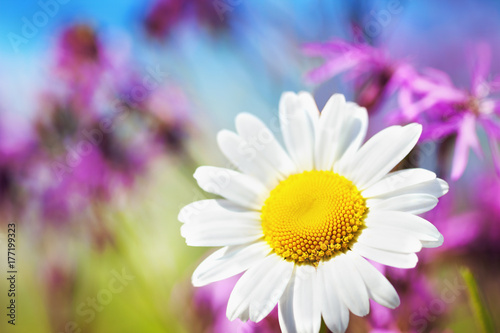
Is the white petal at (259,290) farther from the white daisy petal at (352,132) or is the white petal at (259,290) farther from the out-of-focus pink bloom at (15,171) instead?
the out-of-focus pink bloom at (15,171)

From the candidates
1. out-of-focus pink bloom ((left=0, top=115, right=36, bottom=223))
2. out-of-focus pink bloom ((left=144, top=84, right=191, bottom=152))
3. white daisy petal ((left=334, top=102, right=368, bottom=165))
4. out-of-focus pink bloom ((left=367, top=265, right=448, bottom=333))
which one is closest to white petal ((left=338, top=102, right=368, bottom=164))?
white daisy petal ((left=334, top=102, right=368, bottom=165))

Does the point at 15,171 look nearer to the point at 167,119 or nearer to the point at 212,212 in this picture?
the point at 167,119

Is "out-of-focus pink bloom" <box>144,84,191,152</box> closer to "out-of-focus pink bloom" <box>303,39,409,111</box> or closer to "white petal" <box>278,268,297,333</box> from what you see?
"out-of-focus pink bloom" <box>303,39,409,111</box>

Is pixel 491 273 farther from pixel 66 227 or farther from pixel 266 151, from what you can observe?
pixel 66 227

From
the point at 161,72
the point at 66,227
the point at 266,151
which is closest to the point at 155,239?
the point at 66,227

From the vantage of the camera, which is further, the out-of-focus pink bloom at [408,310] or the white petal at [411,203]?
the out-of-focus pink bloom at [408,310]

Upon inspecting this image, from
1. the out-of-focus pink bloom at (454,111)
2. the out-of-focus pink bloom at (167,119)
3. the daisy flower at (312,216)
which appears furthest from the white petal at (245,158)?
the out-of-focus pink bloom at (167,119)

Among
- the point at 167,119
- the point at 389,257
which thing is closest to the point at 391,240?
the point at 389,257
